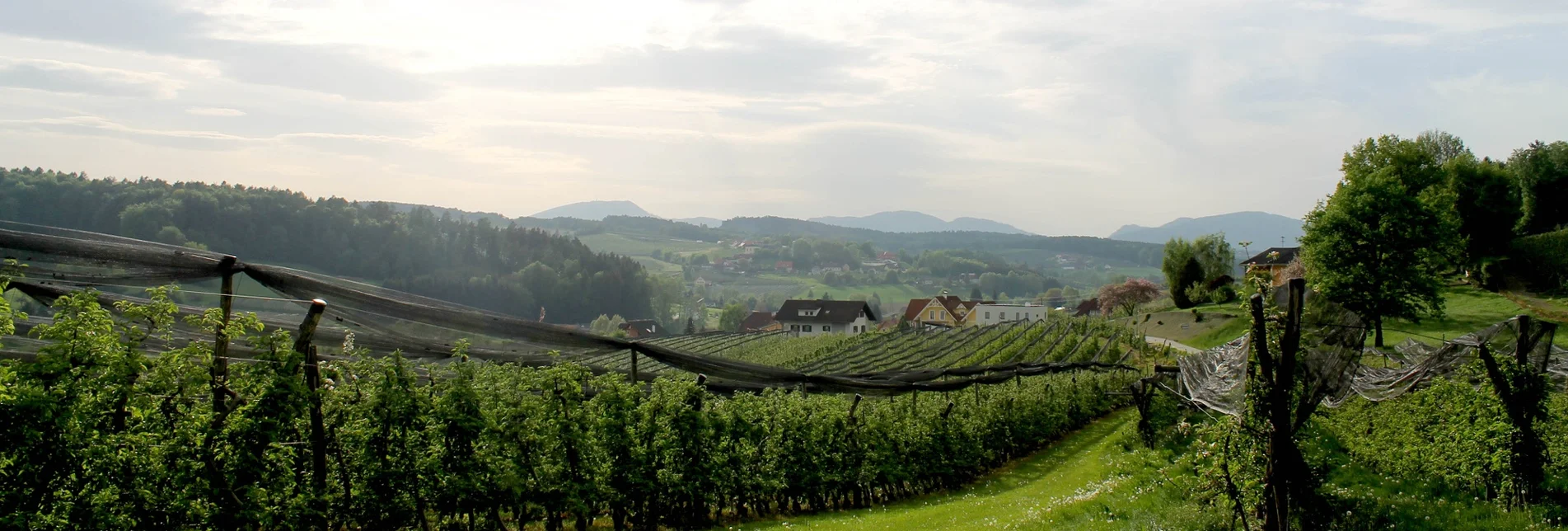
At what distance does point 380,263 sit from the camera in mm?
94562

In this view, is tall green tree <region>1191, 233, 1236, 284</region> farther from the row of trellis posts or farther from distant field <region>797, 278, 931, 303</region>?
distant field <region>797, 278, 931, 303</region>

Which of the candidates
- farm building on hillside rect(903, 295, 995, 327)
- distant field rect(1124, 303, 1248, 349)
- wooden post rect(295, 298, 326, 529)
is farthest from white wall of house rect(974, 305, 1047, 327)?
wooden post rect(295, 298, 326, 529)

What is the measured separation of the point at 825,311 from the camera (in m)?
106

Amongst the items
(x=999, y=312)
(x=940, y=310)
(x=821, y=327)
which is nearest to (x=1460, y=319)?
(x=999, y=312)

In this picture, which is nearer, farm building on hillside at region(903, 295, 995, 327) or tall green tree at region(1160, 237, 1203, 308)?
tall green tree at region(1160, 237, 1203, 308)

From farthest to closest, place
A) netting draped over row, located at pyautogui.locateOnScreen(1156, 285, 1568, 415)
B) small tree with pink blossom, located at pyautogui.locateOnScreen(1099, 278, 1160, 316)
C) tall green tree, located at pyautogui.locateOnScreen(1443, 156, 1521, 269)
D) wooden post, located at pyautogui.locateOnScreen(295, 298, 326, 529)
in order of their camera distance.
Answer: small tree with pink blossom, located at pyautogui.locateOnScreen(1099, 278, 1160, 316) → tall green tree, located at pyautogui.locateOnScreen(1443, 156, 1521, 269) → netting draped over row, located at pyautogui.locateOnScreen(1156, 285, 1568, 415) → wooden post, located at pyautogui.locateOnScreen(295, 298, 326, 529)

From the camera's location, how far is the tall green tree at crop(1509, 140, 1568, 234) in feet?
200

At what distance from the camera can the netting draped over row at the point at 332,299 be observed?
833 cm

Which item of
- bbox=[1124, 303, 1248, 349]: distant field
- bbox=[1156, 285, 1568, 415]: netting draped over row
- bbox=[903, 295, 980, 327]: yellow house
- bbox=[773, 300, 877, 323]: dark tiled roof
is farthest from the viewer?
bbox=[903, 295, 980, 327]: yellow house

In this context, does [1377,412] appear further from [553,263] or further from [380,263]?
[553,263]

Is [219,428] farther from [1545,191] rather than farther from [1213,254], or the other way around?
[1545,191]

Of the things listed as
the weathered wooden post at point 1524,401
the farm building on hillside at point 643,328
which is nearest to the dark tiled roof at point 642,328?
the farm building on hillside at point 643,328

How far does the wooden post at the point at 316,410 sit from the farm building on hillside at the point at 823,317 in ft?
305

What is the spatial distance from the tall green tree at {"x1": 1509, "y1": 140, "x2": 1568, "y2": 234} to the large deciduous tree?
23688mm
